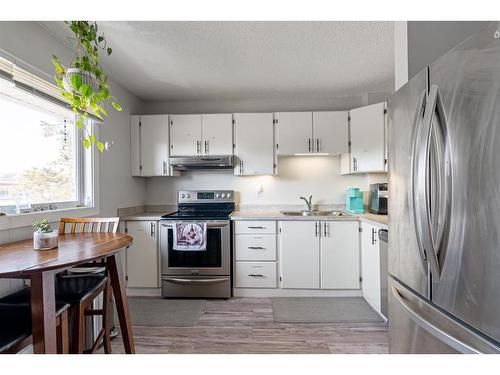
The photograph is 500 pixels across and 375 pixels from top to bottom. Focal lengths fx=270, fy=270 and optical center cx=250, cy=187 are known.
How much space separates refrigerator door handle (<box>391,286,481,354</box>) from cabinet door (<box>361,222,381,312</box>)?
4.50ft

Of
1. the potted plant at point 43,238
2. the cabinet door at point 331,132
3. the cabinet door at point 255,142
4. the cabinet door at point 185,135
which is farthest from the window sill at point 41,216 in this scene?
the cabinet door at point 331,132

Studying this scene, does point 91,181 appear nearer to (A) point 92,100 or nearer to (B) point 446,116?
(A) point 92,100

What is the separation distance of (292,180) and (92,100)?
2521mm

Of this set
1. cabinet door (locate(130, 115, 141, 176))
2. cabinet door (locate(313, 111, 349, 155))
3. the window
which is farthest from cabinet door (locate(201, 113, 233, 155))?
the window

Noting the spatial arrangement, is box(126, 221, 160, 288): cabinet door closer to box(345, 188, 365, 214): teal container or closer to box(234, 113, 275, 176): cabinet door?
box(234, 113, 275, 176): cabinet door

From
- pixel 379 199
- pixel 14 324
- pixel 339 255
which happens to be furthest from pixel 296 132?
pixel 14 324

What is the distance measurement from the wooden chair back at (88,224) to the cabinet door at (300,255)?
1711mm

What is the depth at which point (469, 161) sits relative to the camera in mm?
831

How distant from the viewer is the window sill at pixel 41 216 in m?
1.65

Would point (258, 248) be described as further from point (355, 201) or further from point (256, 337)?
point (355, 201)

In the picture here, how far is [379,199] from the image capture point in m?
3.07

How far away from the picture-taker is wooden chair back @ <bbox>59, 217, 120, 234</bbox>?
77.5 inches

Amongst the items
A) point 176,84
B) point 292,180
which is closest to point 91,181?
point 176,84

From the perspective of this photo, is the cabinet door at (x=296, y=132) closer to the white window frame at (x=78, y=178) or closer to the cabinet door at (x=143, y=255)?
the cabinet door at (x=143, y=255)
